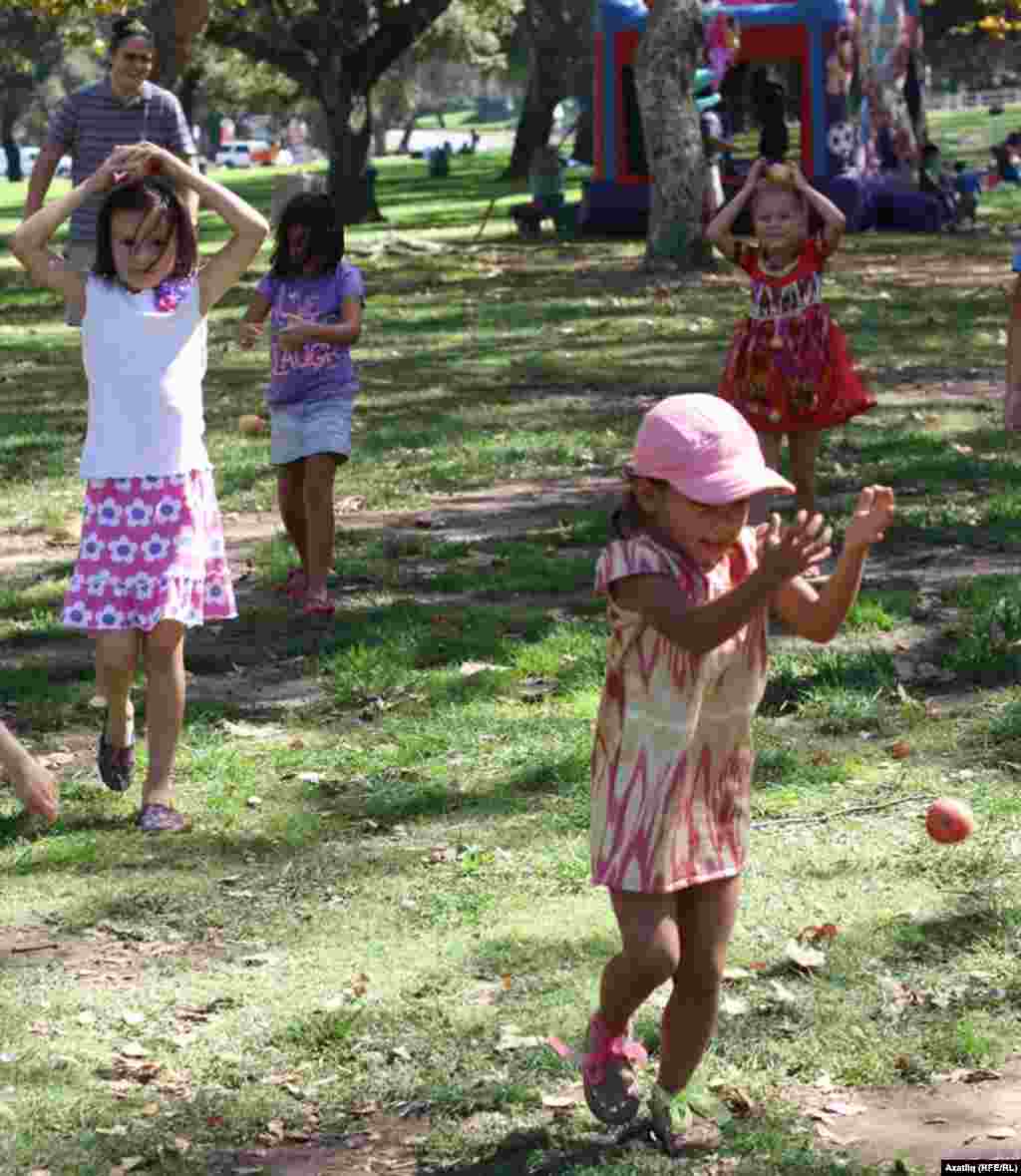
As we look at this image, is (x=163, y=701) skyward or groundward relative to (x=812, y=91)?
groundward

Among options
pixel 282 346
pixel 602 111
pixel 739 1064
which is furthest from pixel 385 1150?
pixel 602 111

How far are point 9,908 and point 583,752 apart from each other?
190 centimetres

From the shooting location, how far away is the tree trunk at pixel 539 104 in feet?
157

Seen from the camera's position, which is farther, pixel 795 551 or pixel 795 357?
pixel 795 357

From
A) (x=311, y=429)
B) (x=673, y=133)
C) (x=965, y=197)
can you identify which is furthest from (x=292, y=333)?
(x=965, y=197)

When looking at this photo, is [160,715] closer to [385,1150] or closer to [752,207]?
[385,1150]

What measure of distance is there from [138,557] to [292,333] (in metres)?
2.22

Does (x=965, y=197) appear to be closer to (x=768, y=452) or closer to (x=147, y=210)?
(x=768, y=452)

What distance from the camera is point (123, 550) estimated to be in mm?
6488

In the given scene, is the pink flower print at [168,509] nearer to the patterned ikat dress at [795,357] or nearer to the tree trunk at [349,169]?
the patterned ikat dress at [795,357]

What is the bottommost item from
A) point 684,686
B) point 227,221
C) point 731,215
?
point 684,686

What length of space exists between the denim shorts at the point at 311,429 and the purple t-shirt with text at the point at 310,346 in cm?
3

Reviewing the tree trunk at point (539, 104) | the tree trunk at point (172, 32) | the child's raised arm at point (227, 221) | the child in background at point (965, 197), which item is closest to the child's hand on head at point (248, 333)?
the child's raised arm at point (227, 221)

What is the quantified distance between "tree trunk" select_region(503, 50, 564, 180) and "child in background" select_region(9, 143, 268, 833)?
4109 cm
